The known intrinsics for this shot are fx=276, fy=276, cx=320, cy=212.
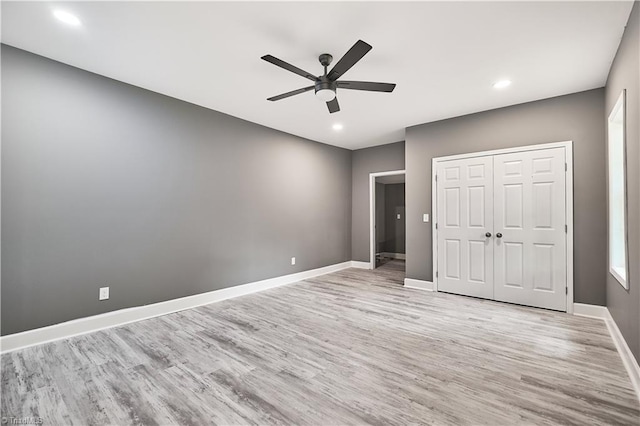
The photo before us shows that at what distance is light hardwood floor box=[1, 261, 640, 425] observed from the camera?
173 centimetres

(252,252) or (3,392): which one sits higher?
(252,252)

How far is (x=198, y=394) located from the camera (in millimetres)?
1916

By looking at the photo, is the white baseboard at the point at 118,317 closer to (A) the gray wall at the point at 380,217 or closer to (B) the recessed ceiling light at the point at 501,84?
(A) the gray wall at the point at 380,217

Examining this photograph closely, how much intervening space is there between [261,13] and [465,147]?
11.4 ft

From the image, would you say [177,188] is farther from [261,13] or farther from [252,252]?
[261,13]

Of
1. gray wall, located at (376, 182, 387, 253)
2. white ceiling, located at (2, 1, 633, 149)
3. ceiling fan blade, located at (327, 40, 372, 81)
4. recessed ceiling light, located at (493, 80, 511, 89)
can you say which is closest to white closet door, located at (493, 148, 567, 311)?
white ceiling, located at (2, 1, 633, 149)

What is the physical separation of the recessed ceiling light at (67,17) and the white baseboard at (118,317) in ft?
9.06

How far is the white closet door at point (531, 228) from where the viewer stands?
11.7 ft

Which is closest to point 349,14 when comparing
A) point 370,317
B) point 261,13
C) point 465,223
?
point 261,13

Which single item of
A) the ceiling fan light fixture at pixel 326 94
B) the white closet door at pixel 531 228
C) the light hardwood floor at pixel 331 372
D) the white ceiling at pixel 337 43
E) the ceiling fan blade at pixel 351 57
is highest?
the white ceiling at pixel 337 43

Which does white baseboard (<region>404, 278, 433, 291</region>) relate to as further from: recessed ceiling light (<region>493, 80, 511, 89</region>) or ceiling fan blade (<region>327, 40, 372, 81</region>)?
ceiling fan blade (<region>327, 40, 372, 81</region>)

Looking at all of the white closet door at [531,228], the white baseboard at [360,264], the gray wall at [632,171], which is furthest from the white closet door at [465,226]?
the white baseboard at [360,264]

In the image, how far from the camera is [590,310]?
3354mm

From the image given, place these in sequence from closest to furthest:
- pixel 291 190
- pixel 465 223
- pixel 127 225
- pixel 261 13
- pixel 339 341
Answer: pixel 261 13 < pixel 339 341 < pixel 127 225 < pixel 465 223 < pixel 291 190
